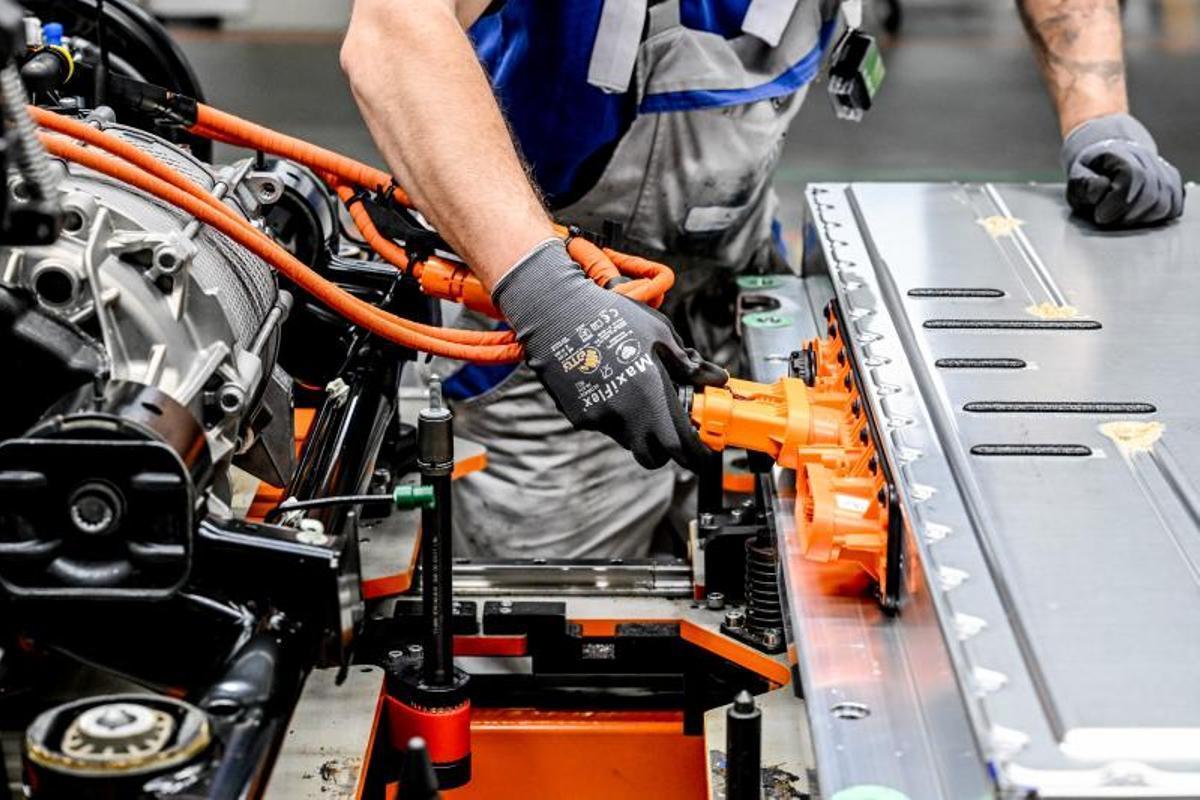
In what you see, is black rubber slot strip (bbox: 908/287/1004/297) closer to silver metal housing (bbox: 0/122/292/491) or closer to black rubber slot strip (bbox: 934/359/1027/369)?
black rubber slot strip (bbox: 934/359/1027/369)

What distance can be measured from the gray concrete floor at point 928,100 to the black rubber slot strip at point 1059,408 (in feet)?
18.5

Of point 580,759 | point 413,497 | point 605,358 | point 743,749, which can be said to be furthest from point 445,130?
point 743,749

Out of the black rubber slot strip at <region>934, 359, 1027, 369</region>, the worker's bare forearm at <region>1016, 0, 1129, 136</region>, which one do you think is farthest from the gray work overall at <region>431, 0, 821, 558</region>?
the black rubber slot strip at <region>934, 359, 1027, 369</region>

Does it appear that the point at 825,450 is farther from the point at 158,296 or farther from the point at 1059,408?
the point at 158,296

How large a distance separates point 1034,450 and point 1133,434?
0.43 ft

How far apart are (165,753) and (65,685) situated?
0.72m

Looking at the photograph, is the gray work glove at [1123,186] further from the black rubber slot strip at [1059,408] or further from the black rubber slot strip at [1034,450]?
the black rubber slot strip at [1034,450]

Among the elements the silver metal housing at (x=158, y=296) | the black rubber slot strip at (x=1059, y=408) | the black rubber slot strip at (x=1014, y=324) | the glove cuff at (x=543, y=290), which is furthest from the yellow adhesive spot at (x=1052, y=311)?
the silver metal housing at (x=158, y=296)

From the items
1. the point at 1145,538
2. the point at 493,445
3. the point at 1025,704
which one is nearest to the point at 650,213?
the point at 493,445

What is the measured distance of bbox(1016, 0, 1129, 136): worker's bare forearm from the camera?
3.24m

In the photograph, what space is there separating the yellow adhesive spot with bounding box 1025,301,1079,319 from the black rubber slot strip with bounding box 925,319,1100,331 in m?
0.02

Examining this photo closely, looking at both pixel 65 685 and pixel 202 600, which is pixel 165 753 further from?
pixel 65 685

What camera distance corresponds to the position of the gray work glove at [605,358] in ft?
6.75

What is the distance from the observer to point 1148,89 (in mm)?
10547
